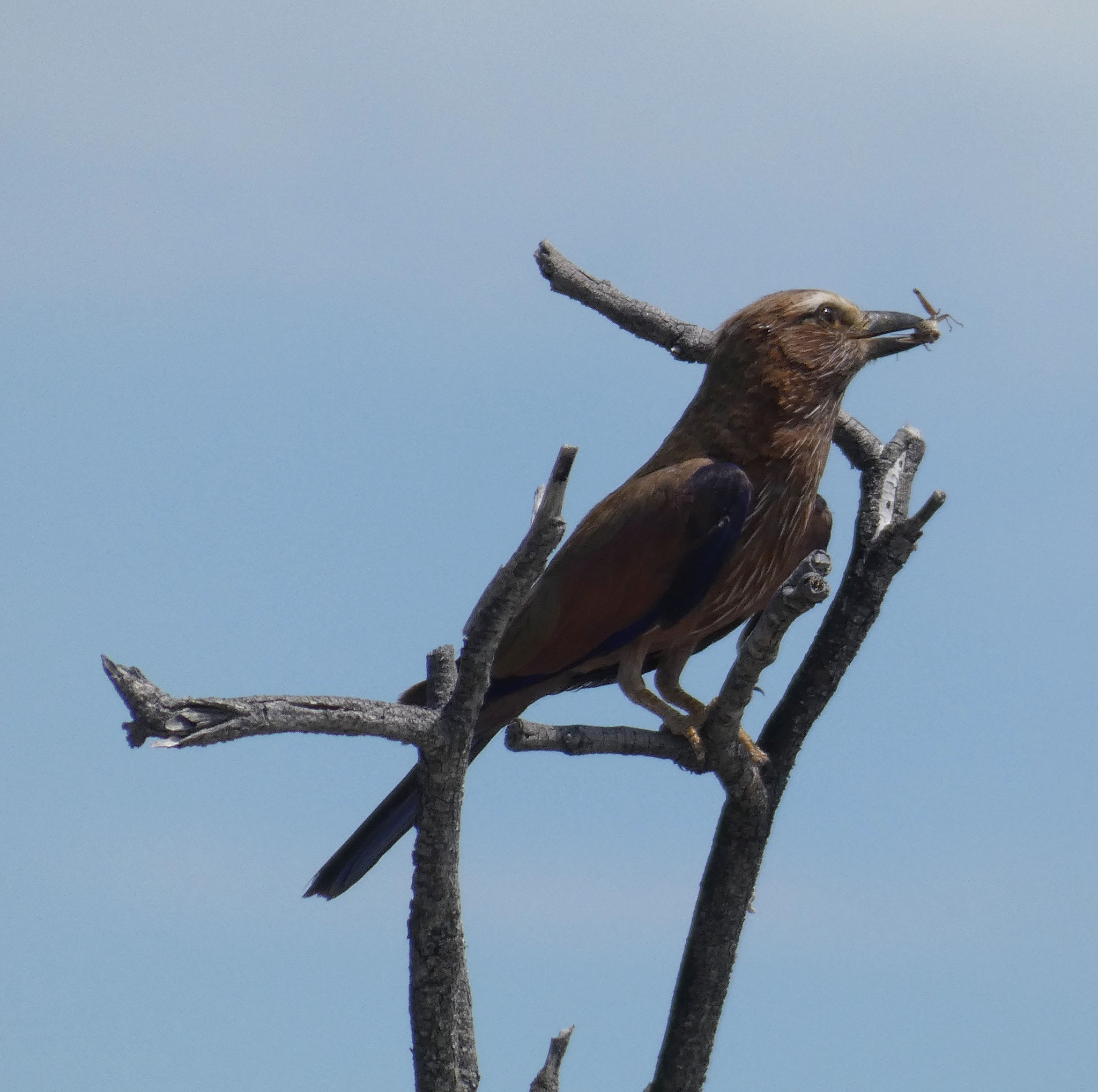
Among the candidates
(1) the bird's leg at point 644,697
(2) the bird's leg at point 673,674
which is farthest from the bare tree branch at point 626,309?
(1) the bird's leg at point 644,697

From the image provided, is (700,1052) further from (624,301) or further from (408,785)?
(624,301)

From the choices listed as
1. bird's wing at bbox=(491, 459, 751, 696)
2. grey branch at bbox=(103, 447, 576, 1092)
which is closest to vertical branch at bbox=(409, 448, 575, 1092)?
grey branch at bbox=(103, 447, 576, 1092)

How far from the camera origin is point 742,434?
15.3 feet

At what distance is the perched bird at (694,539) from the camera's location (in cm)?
444

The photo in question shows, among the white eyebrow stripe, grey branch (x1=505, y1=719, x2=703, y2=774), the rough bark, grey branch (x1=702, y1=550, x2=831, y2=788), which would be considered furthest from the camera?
the white eyebrow stripe

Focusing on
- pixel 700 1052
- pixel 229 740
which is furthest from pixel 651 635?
pixel 229 740

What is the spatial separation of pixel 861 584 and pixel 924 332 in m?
1.08

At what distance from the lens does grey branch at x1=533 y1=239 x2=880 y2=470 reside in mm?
5332

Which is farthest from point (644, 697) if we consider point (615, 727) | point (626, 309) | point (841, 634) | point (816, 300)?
point (626, 309)

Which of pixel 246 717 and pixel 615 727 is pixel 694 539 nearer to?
pixel 615 727

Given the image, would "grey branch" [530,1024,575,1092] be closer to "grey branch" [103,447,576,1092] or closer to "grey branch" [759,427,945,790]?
"grey branch" [103,447,576,1092]

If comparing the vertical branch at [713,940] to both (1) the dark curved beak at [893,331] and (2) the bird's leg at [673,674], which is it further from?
(1) the dark curved beak at [893,331]

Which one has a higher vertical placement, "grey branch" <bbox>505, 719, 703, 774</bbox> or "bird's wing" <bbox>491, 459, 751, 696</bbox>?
"bird's wing" <bbox>491, 459, 751, 696</bbox>

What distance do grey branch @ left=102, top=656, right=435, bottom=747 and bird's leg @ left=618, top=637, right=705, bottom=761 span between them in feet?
4.14
